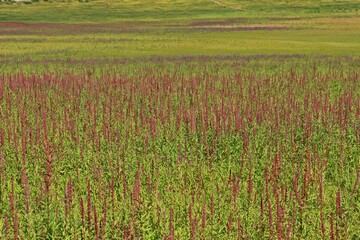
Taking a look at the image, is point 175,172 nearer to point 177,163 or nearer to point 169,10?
point 177,163

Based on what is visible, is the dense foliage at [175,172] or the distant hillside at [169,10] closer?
the dense foliage at [175,172]

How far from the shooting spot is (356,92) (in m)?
20.6

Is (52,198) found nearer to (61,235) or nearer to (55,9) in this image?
(61,235)

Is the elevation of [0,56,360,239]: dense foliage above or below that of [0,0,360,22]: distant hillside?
above

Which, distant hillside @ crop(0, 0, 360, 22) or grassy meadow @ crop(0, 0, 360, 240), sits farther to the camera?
distant hillside @ crop(0, 0, 360, 22)

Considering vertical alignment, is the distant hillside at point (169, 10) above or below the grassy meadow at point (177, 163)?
below

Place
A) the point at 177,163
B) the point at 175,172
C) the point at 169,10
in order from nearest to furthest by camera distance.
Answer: the point at 175,172 → the point at 177,163 → the point at 169,10

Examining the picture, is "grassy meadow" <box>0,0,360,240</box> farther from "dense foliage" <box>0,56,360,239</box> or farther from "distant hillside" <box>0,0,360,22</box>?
"distant hillside" <box>0,0,360,22</box>

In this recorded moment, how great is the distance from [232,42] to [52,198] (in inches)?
1874

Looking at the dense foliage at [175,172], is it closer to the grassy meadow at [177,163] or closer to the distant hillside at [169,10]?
the grassy meadow at [177,163]

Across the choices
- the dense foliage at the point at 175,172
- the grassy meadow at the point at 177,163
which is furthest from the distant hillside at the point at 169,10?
the dense foliage at the point at 175,172

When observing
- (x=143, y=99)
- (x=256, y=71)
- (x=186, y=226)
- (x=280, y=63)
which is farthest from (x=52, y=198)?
(x=280, y=63)

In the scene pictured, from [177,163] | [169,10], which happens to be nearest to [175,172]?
[177,163]

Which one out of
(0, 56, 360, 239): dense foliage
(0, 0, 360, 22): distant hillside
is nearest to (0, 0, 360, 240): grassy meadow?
(0, 56, 360, 239): dense foliage
